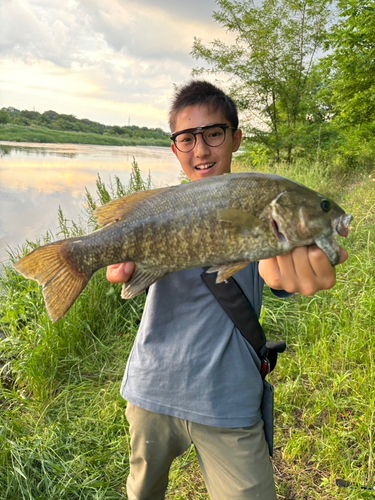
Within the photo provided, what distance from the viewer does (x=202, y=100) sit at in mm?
2594

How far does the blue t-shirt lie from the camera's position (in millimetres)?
1893

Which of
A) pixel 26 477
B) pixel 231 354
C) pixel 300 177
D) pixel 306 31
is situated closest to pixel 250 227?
pixel 231 354

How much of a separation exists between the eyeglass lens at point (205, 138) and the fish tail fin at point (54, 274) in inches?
46.2

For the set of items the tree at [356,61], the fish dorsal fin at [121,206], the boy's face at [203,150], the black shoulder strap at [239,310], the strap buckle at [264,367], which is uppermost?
the tree at [356,61]

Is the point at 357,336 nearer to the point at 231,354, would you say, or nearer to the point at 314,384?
the point at 314,384

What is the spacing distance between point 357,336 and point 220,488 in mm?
2306

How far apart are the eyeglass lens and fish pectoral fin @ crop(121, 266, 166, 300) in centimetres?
110

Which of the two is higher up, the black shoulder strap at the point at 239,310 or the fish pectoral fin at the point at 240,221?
the fish pectoral fin at the point at 240,221

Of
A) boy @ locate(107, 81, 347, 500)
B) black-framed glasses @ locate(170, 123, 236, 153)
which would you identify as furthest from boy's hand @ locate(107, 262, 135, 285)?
black-framed glasses @ locate(170, 123, 236, 153)

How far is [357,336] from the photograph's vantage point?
3514 mm

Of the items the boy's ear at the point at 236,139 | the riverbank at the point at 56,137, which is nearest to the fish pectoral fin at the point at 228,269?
the boy's ear at the point at 236,139

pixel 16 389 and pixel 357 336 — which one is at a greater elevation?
pixel 357 336

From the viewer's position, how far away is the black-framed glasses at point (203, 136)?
2441 millimetres

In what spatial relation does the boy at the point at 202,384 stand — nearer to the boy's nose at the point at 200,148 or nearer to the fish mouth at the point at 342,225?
the fish mouth at the point at 342,225
